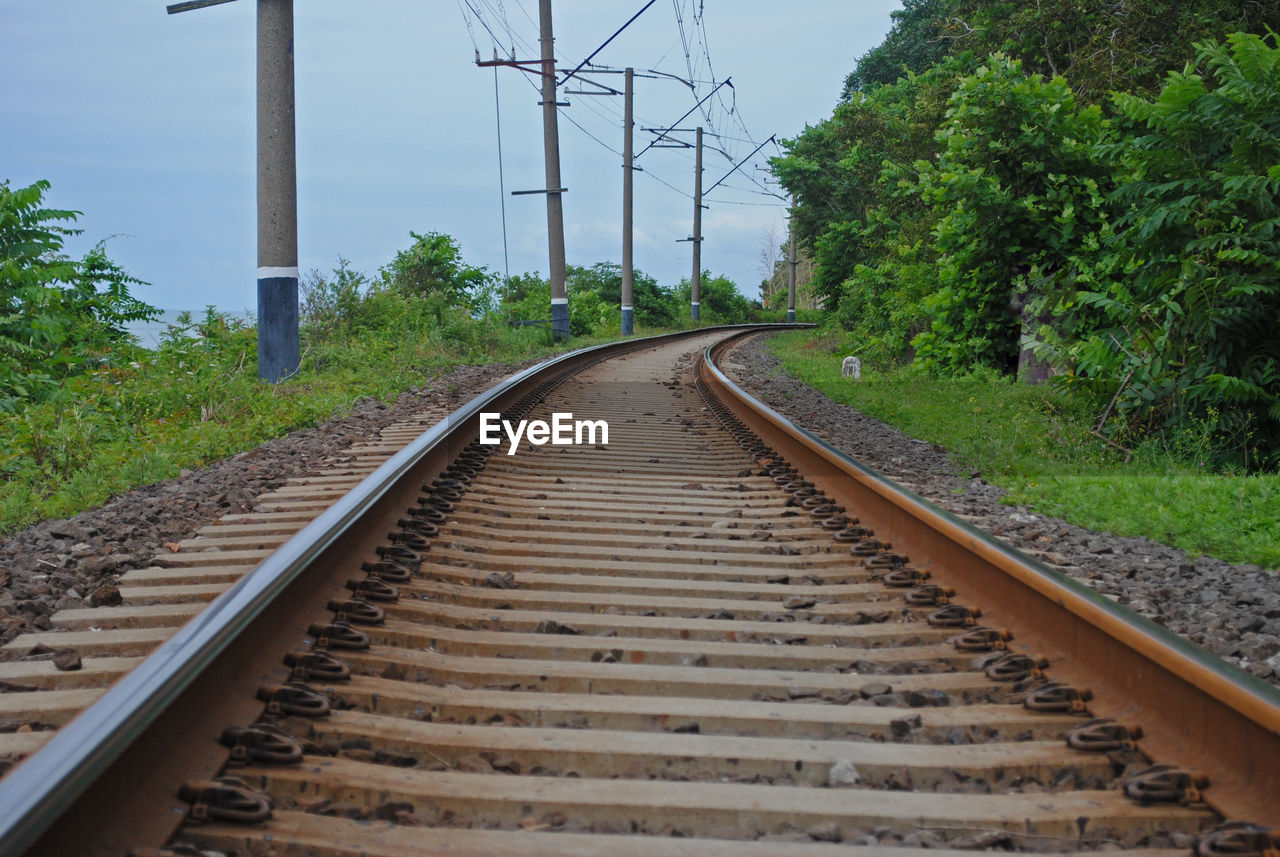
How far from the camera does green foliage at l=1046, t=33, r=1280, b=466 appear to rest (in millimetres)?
7379

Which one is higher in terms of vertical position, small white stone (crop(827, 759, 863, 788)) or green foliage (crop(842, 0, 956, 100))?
green foliage (crop(842, 0, 956, 100))

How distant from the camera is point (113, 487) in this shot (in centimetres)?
602

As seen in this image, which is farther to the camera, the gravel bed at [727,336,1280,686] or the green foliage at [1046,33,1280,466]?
the green foliage at [1046,33,1280,466]

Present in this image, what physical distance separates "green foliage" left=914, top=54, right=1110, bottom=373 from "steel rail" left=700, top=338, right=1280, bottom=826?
29.2 feet

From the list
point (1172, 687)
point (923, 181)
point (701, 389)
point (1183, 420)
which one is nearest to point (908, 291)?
point (923, 181)

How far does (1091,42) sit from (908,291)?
4.55 meters

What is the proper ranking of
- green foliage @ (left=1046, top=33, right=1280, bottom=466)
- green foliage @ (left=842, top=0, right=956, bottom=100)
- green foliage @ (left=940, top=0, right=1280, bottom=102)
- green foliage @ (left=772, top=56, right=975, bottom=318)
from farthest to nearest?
1. green foliage @ (left=842, top=0, right=956, bottom=100)
2. green foliage @ (left=772, top=56, right=975, bottom=318)
3. green foliage @ (left=940, top=0, right=1280, bottom=102)
4. green foliage @ (left=1046, top=33, right=1280, bottom=466)

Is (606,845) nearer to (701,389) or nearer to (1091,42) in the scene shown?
(701,389)

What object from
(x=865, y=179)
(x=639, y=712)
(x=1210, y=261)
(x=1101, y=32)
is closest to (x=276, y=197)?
(x=1210, y=261)

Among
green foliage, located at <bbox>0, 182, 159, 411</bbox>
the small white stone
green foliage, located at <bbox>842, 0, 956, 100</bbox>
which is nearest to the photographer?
the small white stone

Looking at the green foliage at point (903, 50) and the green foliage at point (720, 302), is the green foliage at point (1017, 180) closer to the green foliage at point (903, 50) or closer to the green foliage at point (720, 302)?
the green foliage at point (903, 50)

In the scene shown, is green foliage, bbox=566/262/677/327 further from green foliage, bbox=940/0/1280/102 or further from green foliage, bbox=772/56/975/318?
green foliage, bbox=940/0/1280/102

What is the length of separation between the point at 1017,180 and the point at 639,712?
1171 centimetres

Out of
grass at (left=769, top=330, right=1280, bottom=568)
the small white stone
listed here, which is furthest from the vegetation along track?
grass at (left=769, top=330, right=1280, bottom=568)
